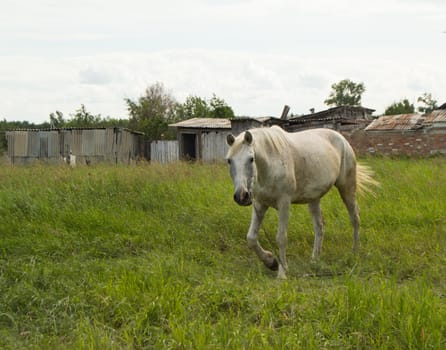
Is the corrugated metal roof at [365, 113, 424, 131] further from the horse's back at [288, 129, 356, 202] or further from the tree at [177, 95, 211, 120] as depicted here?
the tree at [177, 95, 211, 120]

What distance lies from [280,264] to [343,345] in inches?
89.6

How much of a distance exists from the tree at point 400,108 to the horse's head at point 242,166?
4315 centimetres

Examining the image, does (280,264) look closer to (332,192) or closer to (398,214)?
(398,214)

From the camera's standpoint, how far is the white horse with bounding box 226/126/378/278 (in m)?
5.21

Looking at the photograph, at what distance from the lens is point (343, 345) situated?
3.51m

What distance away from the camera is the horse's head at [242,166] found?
4.97m

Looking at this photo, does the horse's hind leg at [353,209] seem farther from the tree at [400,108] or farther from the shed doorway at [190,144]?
the tree at [400,108]

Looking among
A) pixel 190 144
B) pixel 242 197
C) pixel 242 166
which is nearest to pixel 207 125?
pixel 190 144

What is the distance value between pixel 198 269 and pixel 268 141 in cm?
171

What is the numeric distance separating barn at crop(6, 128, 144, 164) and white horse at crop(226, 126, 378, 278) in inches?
714

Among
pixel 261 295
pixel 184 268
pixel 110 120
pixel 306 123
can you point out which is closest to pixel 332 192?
pixel 184 268

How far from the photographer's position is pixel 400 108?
47719mm

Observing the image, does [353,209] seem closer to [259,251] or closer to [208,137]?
[259,251]

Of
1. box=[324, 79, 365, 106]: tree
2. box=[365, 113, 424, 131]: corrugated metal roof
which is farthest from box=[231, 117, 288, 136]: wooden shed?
box=[324, 79, 365, 106]: tree
